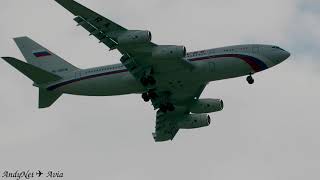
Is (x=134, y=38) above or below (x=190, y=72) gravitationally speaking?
above

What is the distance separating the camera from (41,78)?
71.6 meters

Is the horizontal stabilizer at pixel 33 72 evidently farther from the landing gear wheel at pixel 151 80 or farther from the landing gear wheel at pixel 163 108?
the landing gear wheel at pixel 163 108

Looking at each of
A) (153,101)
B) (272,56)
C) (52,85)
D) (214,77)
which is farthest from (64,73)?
(272,56)

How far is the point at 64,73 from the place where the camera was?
73375mm

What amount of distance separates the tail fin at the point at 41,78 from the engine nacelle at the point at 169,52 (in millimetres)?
10479

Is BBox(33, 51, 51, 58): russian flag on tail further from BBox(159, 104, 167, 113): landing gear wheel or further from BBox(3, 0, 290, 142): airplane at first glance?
BBox(159, 104, 167, 113): landing gear wheel

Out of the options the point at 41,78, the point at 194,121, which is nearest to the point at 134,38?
the point at 41,78

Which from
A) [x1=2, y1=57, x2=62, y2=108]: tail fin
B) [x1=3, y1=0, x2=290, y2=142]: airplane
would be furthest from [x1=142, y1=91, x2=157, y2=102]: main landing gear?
[x1=2, y1=57, x2=62, y2=108]: tail fin

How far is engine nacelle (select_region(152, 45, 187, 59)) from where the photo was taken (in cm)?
6606

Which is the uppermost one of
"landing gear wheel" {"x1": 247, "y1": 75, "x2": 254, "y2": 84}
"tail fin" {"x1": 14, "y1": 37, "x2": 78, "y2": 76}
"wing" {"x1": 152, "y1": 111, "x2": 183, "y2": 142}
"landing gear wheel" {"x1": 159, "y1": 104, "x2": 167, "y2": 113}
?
"tail fin" {"x1": 14, "y1": 37, "x2": 78, "y2": 76}

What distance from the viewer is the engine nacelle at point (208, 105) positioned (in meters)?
76.4

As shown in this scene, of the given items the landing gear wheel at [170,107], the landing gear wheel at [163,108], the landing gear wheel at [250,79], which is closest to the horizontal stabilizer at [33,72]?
the landing gear wheel at [163,108]

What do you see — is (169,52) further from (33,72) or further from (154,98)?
(33,72)

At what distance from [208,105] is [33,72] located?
16.7 m
